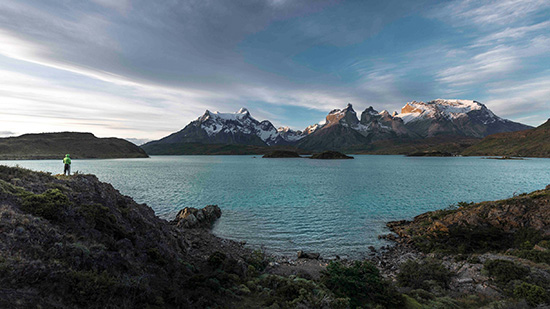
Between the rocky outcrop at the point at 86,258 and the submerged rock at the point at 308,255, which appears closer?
the rocky outcrop at the point at 86,258

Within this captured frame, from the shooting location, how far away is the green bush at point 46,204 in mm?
11916

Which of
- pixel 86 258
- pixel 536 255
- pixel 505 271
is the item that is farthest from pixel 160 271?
pixel 536 255

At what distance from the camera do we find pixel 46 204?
488 inches

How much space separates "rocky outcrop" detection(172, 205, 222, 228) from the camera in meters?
30.6

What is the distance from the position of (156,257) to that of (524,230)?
3126 cm

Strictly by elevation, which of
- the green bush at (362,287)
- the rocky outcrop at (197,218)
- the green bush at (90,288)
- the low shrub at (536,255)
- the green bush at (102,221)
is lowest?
the rocky outcrop at (197,218)

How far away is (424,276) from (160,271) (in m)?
16.2

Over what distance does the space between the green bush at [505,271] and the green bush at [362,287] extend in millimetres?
7073

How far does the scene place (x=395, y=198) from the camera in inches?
1984

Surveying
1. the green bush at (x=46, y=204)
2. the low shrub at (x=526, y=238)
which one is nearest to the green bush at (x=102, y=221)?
the green bush at (x=46, y=204)

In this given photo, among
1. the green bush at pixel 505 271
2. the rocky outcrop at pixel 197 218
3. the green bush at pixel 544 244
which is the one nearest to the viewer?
the green bush at pixel 505 271

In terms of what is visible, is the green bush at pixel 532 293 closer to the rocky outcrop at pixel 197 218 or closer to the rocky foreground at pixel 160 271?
the rocky foreground at pixel 160 271

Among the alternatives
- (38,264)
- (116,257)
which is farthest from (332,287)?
(38,264)

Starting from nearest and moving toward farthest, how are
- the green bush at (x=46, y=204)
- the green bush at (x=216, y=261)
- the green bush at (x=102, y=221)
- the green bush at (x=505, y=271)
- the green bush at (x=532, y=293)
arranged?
the green bush at (x=532, y=293) < the green bush at (x=46, y=204) < the green bush at (x=102, y=221) < the green bush at (x=505, y=271) < the green bush at (x=216, y=261)
